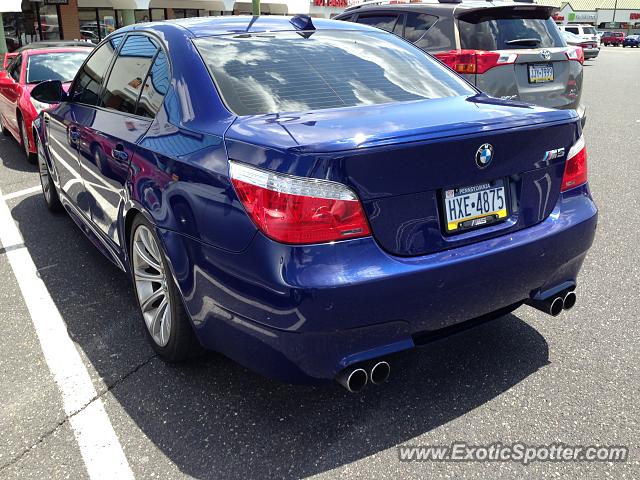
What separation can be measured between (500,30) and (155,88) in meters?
4.40

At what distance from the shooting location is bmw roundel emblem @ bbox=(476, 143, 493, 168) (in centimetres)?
251

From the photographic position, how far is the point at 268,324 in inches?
92.6

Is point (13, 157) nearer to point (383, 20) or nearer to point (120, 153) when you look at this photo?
point (383, 20)

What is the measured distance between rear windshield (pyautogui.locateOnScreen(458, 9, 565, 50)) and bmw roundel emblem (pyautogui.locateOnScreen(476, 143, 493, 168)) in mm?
4220

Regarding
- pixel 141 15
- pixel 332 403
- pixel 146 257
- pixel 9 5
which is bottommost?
pixel 332 403

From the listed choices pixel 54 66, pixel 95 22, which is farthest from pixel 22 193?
pixel 95 22

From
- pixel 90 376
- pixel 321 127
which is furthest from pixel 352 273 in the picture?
pixel 90 376

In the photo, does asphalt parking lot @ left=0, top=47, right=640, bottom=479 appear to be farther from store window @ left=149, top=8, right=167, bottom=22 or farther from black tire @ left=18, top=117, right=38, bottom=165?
store window @ left=149, top=8, right=167, bottom=22

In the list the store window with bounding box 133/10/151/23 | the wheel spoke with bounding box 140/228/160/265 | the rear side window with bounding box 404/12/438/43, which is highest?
the store window with bounding box 133/10/151/23

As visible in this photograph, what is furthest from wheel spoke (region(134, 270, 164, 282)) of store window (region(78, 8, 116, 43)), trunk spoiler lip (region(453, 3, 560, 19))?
store window (region(78, 8, 116, 43))

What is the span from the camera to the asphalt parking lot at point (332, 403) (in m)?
2.49

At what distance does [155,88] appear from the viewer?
3.23 m

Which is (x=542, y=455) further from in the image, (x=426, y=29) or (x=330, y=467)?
(x=426, y=29)

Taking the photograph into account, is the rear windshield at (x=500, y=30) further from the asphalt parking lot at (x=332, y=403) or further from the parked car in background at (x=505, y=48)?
the asphalt parking lot at (x=332, y=403)
